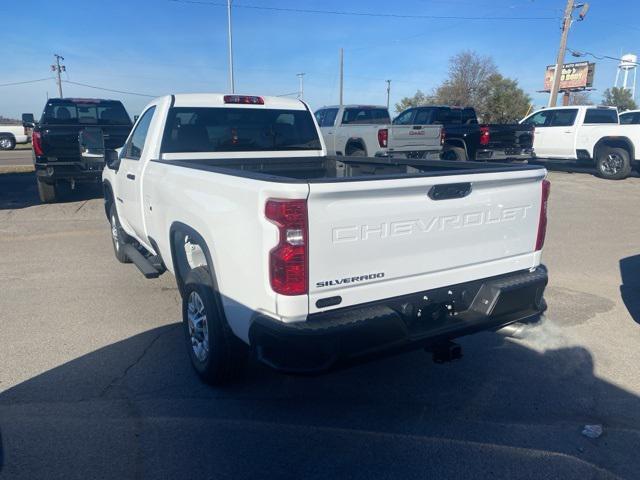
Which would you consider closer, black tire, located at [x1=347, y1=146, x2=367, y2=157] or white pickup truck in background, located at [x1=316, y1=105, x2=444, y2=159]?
white pickup truck in background, located at [x1=316, y1=105, x2=444, y2=159]

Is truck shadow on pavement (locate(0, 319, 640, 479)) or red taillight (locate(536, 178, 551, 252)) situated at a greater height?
red taillight (locate(536, 178, 551, 252))

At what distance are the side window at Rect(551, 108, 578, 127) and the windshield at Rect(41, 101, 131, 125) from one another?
12.8 meters

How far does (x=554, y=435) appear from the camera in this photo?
3.12 metres

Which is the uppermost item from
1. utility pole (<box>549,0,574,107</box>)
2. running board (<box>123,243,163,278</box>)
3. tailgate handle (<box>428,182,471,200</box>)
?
utility pole (<box>549,0,574,107</box>)

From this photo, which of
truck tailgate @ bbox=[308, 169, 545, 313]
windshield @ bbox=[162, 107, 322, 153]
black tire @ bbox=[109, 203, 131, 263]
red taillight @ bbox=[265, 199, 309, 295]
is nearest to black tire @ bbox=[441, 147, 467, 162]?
windshield @ bbox=[162, 107, 322, 153]

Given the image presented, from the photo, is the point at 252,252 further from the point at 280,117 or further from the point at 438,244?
the point at 280,117

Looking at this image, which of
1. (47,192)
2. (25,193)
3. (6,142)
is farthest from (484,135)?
(6,142)

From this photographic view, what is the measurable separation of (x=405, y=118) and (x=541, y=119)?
14.9 ft

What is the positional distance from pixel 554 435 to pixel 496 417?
346 millimetres

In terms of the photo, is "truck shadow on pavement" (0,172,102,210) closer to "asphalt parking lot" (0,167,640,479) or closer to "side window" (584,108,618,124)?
"asphalt parking lot" (0,167,640,479)

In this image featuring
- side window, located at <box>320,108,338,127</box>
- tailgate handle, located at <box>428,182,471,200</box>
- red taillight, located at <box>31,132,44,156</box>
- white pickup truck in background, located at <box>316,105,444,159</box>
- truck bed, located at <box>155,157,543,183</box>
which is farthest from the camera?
side window, located at <box>320,108,338,127</box>

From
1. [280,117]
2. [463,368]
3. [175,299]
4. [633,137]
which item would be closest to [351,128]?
[633,137]

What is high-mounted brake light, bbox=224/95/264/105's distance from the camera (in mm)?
5305

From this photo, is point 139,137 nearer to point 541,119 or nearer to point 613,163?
point 613,163
